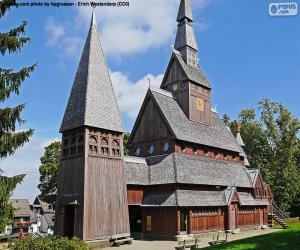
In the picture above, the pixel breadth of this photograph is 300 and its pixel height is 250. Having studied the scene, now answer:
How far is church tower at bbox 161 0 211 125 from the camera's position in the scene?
42.3 m

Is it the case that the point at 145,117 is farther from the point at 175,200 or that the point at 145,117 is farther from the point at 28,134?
the point at 28,134

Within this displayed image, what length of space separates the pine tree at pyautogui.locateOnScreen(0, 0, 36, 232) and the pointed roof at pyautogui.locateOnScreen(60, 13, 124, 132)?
10166mm

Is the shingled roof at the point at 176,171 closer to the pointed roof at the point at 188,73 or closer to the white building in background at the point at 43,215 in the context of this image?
the pointed roof at the point at 188,73

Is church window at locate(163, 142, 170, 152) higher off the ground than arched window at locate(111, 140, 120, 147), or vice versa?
church window at locate(163, 142, 170, 152)

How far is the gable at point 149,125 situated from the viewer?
38.5 meters

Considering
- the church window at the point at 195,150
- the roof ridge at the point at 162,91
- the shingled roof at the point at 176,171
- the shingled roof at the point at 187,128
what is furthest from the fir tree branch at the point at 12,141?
the church window at the point at 195,150

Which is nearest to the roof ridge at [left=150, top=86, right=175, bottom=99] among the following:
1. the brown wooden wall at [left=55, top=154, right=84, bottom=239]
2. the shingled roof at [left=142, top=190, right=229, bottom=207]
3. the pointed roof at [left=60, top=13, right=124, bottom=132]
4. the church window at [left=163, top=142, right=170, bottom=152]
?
the church window at [left=163, top=142, right=170, bottom=152]

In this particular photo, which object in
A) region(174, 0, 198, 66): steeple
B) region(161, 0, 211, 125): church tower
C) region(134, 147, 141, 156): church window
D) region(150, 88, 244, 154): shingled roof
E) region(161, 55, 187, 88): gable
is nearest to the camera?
region(150, 88, 244, 154): shingled roof

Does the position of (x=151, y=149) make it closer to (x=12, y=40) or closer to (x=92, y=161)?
(x=92, y=161)

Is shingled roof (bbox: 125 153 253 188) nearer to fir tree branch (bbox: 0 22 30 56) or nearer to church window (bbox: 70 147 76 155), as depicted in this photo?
church window (bbox: 70 147 76 155)

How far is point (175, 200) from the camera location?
32188 mm

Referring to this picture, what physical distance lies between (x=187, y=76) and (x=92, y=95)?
15.2m

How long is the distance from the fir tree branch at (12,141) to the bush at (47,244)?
4.67 meters

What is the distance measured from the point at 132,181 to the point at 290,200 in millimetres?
37094
